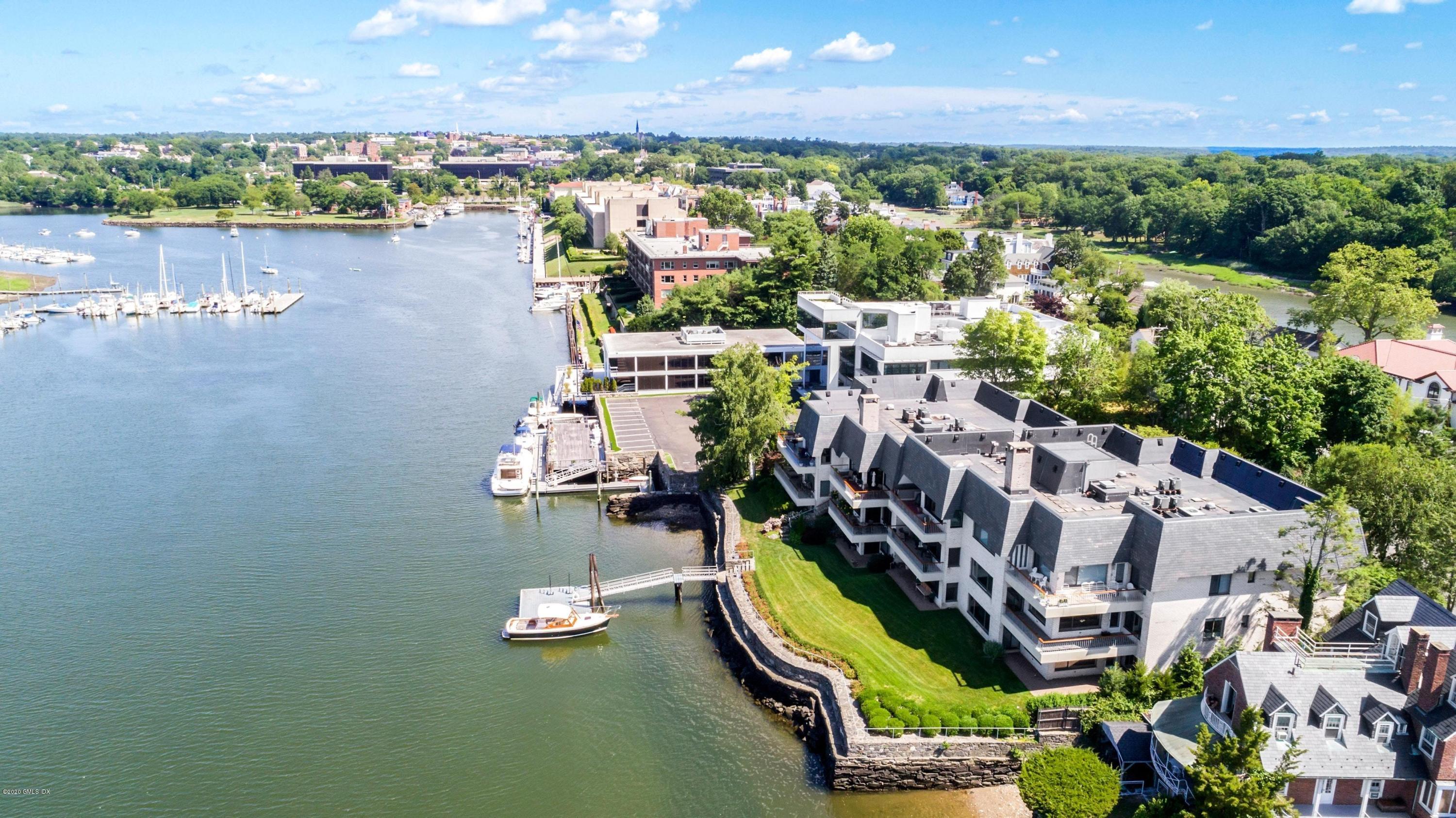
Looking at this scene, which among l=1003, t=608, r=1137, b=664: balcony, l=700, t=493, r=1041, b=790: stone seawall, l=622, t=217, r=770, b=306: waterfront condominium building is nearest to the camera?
l=700, t=493, r=1041, b=790: stone seawall

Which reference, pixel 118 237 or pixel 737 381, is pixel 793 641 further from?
pixel 118 237

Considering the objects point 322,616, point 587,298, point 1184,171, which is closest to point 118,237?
point 587,298

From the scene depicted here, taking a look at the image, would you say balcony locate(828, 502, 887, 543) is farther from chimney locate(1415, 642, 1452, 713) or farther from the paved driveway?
chimney locate(1415, 642, 1452, 713)

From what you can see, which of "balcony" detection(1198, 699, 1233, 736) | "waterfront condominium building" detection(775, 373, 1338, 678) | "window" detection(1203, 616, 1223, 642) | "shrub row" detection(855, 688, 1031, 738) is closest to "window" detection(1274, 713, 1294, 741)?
"balcony" detection(1198, 699, 1233, 736)

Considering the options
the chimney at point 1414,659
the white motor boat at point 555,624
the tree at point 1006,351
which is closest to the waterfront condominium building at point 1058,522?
the chimney at point 1414,659

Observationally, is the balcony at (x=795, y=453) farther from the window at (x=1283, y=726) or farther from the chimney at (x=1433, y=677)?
the chimney at (x=1433, y=677)
